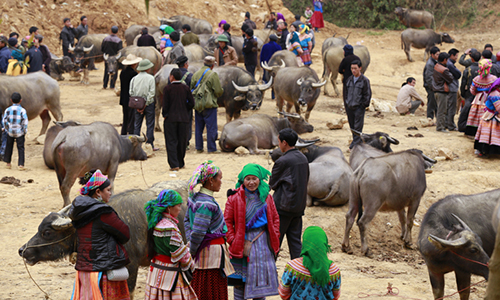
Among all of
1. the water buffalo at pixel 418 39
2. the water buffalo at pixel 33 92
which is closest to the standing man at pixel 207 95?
the water buffalo at pixel 33 92

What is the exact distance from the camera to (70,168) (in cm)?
813

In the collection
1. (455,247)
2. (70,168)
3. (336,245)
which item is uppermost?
(455,247)

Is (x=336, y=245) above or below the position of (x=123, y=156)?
below

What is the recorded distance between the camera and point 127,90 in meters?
11.3

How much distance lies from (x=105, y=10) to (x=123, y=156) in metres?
18.4

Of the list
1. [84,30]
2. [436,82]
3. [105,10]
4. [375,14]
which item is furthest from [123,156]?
[375,14]

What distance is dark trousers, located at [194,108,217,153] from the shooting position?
446 inches

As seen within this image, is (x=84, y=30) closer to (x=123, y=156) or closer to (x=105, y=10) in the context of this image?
(x=105, y=10)

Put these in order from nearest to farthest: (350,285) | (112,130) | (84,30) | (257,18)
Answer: (350,285) → (112,130) → (84,30) → (257,18)

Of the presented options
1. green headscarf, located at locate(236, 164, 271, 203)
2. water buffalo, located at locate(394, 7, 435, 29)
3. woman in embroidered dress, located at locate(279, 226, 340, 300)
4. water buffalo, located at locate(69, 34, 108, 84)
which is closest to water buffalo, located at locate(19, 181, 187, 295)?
green headscarf, located at locate(236, 164, 271, 203)

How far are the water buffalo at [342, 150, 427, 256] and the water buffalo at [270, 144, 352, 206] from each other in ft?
2.77

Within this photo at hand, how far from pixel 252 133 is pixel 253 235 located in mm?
6886

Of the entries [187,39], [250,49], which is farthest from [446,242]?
[187,39]

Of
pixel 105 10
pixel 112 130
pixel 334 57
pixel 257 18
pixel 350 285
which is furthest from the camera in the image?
pixel 257 18
